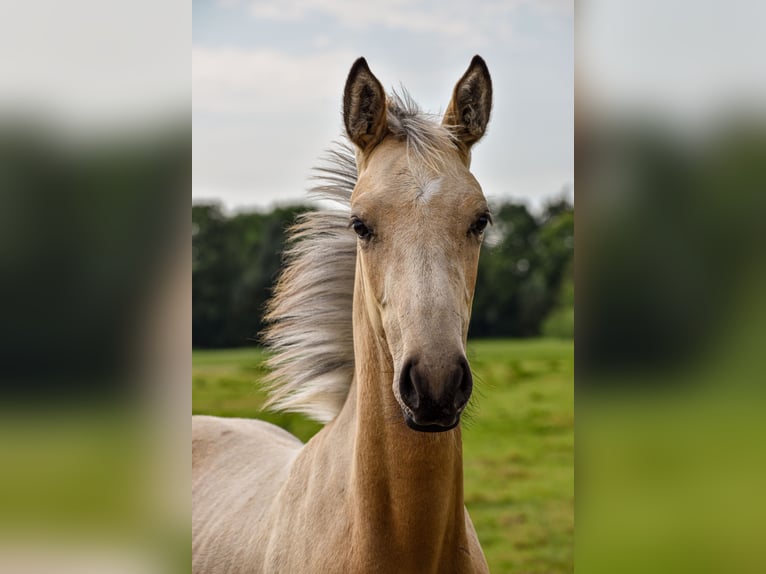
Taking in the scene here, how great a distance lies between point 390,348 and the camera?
1733mm

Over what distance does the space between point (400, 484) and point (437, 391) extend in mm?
433

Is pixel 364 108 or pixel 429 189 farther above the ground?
pixel 364 108

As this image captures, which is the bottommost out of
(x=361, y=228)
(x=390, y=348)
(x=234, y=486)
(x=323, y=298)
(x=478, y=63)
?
(x=234, y=486)

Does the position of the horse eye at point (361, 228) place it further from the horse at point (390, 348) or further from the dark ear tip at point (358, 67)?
the dark ear tip at point (358, 67)

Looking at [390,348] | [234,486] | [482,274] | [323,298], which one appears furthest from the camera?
[482,274]

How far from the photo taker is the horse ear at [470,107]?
6.41 ft

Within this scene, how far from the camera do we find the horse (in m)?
1.61

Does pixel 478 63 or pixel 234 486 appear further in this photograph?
pixel 234 486
